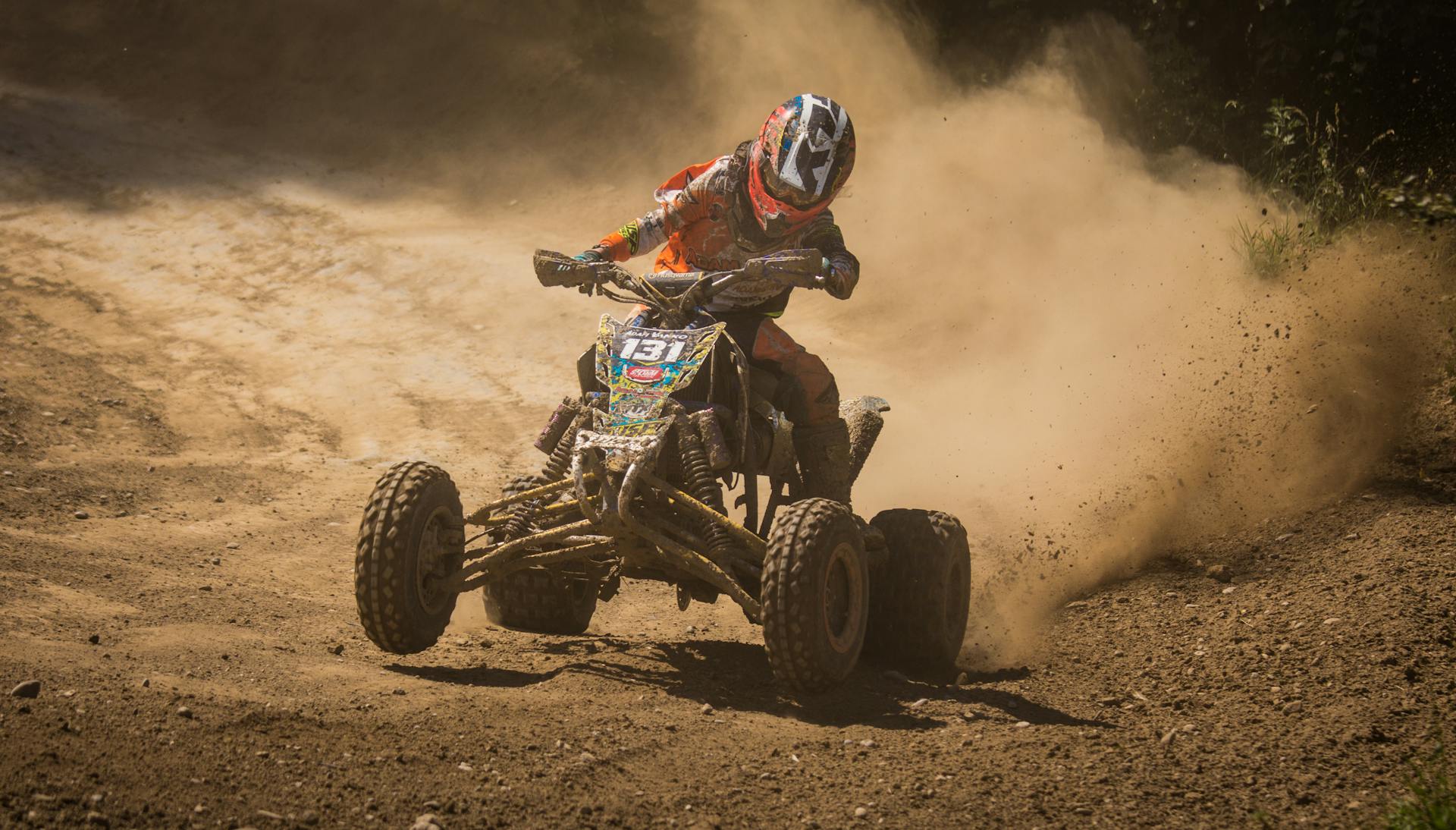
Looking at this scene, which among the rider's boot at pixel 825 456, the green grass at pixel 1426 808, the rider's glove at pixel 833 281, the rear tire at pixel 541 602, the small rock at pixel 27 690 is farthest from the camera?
the rear tire at pixel 541 602

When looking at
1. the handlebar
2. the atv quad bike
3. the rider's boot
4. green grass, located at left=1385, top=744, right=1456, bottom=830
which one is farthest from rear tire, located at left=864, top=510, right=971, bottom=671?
green grass, located at left=1385, top=744, right=1456, bottom=830

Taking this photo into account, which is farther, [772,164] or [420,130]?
[420,130]

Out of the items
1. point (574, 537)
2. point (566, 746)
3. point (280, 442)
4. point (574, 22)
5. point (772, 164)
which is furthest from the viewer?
point (574, 22)

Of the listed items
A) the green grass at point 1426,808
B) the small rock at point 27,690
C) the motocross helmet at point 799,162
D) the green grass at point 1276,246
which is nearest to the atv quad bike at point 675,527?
the motocross helmet at point 799,162

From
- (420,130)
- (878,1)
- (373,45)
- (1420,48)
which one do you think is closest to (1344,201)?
(1420,48)

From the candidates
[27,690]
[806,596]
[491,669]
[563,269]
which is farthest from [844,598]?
[27,690]

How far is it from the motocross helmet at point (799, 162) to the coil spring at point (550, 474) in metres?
1.53

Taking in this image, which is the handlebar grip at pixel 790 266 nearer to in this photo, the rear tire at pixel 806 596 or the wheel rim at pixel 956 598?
the rear tire at pixel 806 596

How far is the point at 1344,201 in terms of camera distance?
12641mm

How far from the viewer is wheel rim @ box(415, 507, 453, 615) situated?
6555 mm

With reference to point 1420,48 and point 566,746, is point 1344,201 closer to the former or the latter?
point 1420,48

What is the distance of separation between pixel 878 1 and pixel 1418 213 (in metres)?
14.9

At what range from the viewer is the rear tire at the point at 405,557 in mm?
6344

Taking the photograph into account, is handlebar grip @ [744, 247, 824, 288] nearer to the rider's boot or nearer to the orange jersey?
the orange jersey
